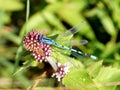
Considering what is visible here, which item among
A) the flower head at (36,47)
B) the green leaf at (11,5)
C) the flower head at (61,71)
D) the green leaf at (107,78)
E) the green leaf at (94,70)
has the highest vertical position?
the green leaf at (11,5)

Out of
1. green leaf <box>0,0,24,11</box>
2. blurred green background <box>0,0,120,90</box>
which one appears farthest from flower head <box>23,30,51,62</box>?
green leaf <box>0,0,24,11</box>

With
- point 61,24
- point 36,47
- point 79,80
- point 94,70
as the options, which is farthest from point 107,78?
point 61,24

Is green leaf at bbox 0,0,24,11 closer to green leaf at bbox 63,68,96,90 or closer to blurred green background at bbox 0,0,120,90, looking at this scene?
blurred green background at bbox 0,0,120,90

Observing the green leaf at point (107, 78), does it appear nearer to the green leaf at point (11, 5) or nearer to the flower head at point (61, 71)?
the flower head at point (61, 71)

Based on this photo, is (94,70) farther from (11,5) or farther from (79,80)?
(11,5)

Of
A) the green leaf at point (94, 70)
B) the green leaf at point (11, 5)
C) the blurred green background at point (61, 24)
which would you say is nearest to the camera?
the green leaf at point (94, 70)

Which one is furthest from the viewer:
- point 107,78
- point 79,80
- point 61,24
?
point 61,24

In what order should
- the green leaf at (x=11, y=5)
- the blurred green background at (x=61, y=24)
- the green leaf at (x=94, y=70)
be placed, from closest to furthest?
1. the green leaf at (x=94, y=70)
2. the blurred green background at (x=61, y=24)
3. the green leaf at (x=11, y=5)

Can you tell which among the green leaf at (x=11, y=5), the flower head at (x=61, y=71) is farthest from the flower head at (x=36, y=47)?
the green leaf at (x=11, y=5)

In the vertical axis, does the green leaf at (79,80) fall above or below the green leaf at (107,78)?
above
